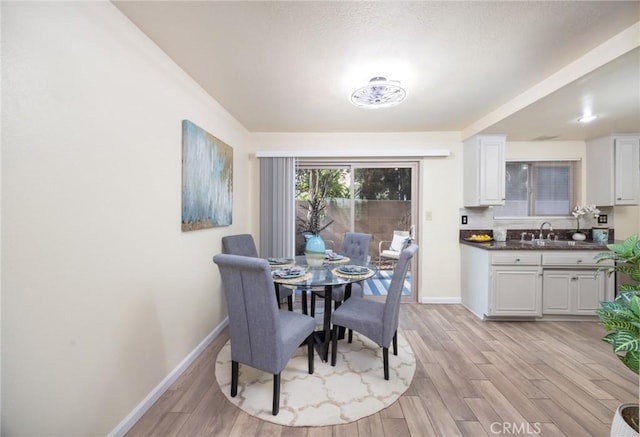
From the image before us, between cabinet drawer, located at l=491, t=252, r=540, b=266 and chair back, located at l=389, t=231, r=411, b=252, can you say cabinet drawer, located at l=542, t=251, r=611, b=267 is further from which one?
chair back, located at l=389, t=231, r=411, b=252

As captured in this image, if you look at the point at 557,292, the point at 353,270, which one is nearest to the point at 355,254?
the point at 353,270

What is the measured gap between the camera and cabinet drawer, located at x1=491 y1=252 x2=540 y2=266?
2.85 metres

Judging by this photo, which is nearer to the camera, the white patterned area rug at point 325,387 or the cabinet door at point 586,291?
the white patterned area rug at point 325,387

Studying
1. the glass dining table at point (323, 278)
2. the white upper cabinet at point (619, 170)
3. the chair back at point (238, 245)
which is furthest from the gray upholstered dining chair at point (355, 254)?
the white upper cabinet at point (619, 170)

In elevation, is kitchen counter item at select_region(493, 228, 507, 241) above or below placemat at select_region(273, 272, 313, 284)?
above

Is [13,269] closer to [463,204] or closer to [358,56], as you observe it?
[358,56]

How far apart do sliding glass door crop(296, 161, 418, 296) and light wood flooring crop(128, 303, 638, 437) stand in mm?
1435

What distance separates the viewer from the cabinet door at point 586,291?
2814mm

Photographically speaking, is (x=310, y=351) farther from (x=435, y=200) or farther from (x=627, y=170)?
(x=627, y=170)

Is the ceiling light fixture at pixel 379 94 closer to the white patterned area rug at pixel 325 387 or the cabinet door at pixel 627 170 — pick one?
the white patterned area rug at pixel 325 387

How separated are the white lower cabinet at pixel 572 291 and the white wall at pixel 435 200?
37.3 inches

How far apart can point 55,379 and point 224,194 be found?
1877 mm

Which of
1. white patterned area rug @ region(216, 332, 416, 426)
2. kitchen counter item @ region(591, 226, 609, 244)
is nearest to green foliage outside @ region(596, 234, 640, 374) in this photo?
white patterned area rug @ region(216, 332, 416, 426)

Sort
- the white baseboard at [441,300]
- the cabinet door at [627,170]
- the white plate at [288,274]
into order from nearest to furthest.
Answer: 1. the white plate at [288,274]
2. the cabinet door at [627,170]
3. the white baseboard at [441,300]
